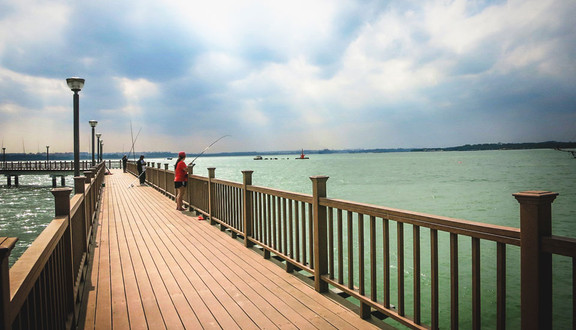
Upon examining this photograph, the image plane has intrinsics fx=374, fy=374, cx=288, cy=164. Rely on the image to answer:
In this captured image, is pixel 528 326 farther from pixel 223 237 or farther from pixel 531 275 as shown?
pixel 223 237

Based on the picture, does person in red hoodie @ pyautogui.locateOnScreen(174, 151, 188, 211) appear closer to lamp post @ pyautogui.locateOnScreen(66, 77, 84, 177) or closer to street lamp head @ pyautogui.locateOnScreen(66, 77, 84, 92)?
lamp post @ pyautogui.locateOnScreen(66, 77, 84, 177)

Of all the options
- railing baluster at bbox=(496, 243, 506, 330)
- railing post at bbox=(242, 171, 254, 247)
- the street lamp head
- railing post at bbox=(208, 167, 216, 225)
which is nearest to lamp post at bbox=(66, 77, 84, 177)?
the street lamp head

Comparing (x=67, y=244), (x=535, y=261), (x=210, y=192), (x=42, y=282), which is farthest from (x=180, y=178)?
(x=535, y=261)

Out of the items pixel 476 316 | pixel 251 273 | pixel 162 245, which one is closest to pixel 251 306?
pixel 251 273

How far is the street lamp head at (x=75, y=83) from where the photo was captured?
10.6m

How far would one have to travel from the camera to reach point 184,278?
4.82 metres

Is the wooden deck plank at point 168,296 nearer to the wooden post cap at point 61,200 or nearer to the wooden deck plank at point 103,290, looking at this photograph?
the wooden deck plank at point 103,290

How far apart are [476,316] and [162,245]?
18.1ft

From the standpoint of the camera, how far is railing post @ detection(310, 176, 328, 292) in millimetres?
4121

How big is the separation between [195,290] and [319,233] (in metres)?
1.62

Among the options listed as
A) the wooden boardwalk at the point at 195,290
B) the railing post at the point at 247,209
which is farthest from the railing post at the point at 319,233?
the railing post at the point at 247,209

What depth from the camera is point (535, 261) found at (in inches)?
82.4

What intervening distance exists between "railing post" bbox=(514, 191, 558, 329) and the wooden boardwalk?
5.06 feet

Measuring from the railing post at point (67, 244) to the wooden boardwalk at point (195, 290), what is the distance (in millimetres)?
270
